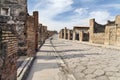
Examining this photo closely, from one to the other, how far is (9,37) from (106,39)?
56.9ft

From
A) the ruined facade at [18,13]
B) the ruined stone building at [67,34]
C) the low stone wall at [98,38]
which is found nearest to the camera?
the ruined facade at [18,13]

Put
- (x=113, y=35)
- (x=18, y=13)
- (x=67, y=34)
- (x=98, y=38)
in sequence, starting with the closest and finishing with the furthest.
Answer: (x=18, y=13) → (x=113, y=35) → (x=98, y=38) → (x=67, y=34)

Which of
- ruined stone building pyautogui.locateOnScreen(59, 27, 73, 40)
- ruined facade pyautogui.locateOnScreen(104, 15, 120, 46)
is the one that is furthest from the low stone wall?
ruined stone building pyautogui.locateOnScreen(59, 27, 73, 40)

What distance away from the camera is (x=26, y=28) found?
35.6 feet

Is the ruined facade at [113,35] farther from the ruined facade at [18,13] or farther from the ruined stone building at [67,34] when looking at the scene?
the ruined stone building at [67,34]

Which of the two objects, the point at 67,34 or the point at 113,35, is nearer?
Result: the point at 113,35

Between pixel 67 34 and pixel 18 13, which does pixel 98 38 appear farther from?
pixel 67 34

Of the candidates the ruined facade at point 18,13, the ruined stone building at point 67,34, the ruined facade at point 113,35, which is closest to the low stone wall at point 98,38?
the ruined facade at point 113,35

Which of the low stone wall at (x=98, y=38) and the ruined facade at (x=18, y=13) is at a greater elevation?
the ruined facade at (x=18, y=13)

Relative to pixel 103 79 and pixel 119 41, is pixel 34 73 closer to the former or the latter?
pixel 103 79

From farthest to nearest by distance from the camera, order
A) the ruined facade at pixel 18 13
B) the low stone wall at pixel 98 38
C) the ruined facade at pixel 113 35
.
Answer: the low stone wall at pixel 98 38
the ruined facade at pixel 113 35
the ruined facade at pixel 18 13

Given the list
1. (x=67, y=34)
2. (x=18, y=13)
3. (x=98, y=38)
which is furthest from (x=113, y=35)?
(x=67, y=34)

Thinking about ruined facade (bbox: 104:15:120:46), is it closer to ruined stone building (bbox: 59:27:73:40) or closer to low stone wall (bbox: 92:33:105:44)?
low stone wall (bbox: 92:33:105:44)

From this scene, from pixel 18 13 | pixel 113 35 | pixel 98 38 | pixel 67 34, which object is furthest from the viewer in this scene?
pixel 67 34
